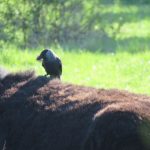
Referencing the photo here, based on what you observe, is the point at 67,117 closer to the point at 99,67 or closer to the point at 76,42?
the point at 99,67

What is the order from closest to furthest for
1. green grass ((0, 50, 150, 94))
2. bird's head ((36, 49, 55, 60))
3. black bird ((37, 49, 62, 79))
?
1. black bird ((37, 49, 62, 79))
2. bird's head ((36, 49, 55, 60))
3. green grass ((0, 50, 150, 94))

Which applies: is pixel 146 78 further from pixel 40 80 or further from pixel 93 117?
pixel 93 117

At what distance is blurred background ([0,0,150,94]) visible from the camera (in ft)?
38.0

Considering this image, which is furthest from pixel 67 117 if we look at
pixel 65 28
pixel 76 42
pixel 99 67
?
pixel 76 42

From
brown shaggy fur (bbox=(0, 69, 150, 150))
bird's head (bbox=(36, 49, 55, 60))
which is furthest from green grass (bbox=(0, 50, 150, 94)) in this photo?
brown shaggy fur (bbox=(0, 69, 150, 150))

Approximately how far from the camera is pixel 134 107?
3898 millimetres

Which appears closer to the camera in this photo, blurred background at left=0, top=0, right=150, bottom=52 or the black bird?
the black bird

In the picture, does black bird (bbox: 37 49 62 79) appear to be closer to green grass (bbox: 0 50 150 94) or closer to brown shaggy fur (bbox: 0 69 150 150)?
brown shaggy fur (bbox: 0 69 150 150)

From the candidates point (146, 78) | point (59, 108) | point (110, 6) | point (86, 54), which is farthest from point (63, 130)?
point (110, 6)

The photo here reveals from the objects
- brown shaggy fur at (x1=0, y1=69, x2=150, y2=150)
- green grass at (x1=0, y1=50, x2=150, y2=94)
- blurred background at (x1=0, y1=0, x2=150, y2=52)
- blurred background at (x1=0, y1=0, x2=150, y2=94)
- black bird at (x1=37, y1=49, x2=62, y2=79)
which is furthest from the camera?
blurred background at (x1=0, y1=0, x2=150, y2=52)

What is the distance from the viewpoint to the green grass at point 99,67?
10.8m

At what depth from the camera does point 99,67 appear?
42.0 ft

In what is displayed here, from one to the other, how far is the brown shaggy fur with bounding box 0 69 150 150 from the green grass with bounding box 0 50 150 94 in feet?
17.6

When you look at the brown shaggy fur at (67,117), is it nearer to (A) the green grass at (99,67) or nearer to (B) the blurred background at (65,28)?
(A) the green grass at (99,67)
